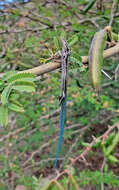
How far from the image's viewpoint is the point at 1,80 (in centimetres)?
A: 51

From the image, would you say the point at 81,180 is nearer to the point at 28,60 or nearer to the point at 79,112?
the point at 79,112

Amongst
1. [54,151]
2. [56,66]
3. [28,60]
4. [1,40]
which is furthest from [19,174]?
[56,66]

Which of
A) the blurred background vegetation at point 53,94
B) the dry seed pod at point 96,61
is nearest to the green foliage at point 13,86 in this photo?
the dry seed pod at point 96,61

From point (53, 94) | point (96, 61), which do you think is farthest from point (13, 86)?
point (53, 94)

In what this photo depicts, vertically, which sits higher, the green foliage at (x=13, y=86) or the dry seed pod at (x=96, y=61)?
the dry seed pod at (x=96, y=61)

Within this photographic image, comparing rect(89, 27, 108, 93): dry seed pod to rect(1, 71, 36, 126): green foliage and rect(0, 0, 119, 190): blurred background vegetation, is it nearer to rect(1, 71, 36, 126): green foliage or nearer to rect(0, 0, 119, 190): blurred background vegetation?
rect(1, 71, 36, 126): green foliage

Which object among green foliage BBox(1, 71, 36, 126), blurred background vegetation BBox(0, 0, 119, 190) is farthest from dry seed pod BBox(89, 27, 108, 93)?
blurred background vegetation BBox(0, 0, 119, 190)

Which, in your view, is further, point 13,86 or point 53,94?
point 53,94

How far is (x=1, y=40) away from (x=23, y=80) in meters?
1.42

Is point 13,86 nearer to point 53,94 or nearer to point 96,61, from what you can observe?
point 96,61

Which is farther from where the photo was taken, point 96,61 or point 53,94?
point 53,94

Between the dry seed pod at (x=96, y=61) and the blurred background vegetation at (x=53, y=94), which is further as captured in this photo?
the blurred background vegetation at (x=53, y=94)

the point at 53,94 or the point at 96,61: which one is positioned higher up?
the point at 96,61

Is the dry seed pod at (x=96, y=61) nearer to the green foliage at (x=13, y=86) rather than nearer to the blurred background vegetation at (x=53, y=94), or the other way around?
the green foliage at (x=13, y=86)
